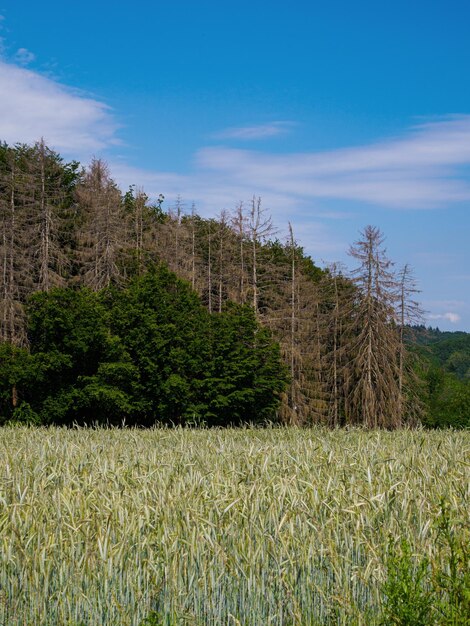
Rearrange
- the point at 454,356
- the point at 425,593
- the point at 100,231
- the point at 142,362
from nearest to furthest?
the point at 425,593, the point at 142,362, the point at 100,231, the point at 454,356

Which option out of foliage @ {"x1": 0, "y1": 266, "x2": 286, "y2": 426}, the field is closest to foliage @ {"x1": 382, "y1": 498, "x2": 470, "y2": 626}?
the field

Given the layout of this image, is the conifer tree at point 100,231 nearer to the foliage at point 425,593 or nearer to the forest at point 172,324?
the forest at point 172,324

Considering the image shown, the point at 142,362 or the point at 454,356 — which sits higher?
the point at 454,356

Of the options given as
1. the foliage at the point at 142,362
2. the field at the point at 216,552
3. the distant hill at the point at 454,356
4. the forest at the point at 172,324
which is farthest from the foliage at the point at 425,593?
the distant hill at the point at 454,356

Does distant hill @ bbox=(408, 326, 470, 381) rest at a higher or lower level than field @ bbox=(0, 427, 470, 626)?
higher

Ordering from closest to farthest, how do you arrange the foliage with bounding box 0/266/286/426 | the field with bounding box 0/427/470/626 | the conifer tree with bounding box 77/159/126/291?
the field with bounding box 0/427/470/626 → the foliage with bounding box 0/266/286/426 → the conifer tree with bounding box 77/159/126/291

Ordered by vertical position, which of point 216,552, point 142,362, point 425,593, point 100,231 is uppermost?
point 100,231

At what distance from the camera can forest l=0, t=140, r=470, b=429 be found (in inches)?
1375

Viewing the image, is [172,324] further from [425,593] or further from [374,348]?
[425,593]

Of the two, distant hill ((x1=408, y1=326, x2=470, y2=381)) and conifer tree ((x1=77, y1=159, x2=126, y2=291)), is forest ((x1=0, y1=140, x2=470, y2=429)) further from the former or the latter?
distant hill ((x1=408, y1=326, x2=470, y2=381))

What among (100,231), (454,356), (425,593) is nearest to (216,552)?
(425,593)

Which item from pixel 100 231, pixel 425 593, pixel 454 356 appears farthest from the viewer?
pixel 454 356

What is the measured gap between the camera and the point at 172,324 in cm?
3600

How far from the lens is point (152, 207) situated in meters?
58.5
